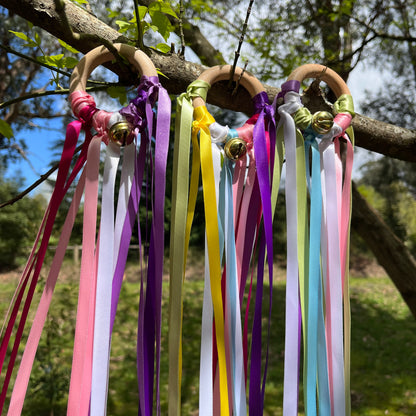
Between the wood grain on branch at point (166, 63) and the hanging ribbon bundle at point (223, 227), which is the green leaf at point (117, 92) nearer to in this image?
the wood grain on branch at point (166, 63)

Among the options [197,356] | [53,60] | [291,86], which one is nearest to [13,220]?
[197,356]

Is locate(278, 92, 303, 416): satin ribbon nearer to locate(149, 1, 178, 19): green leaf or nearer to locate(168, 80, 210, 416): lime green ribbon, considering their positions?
locate(168, 80, 210, 416): lime green ribbon

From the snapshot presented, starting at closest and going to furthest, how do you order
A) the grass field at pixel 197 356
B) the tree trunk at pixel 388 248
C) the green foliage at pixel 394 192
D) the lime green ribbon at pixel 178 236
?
the lime green ribbon at pixel 178 236 < the tree trunk at pixel 388 248 < the grass field at pixel 197 356 < the green foliage at pixel 394 192

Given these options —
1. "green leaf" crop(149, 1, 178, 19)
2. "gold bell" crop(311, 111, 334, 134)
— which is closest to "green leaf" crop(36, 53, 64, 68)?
"green leaf" crop(149, 1, 178, 19)

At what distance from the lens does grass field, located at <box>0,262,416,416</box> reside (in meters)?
2.60

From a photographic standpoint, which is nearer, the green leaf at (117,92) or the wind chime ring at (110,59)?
the wind chime ring at (110,59)

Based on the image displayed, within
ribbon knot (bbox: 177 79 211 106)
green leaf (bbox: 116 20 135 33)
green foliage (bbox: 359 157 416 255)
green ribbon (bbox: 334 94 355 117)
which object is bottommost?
ribbon knot (bbox: 177 79 211 106)

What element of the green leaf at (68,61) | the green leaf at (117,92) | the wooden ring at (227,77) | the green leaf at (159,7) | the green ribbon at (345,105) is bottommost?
the green ribbon at (345,105)

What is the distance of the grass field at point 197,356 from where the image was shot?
2.60 m

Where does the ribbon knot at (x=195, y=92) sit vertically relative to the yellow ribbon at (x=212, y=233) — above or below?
above

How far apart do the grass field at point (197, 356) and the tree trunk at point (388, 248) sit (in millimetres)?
1168

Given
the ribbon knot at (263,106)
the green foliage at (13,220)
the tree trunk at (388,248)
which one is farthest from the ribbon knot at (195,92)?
the green foliage at (13,220)

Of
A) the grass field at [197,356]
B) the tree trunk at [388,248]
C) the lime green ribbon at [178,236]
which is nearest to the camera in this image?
the lime green ribbon at [178,236]

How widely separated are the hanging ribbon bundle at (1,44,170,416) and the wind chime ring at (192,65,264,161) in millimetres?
98
